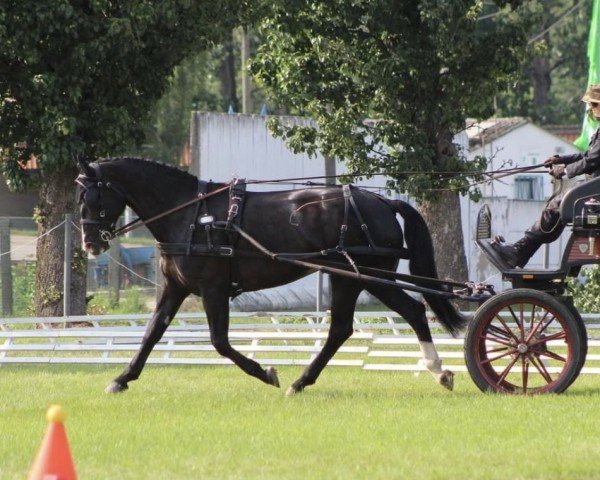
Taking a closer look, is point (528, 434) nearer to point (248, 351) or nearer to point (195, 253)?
point (195, 253)

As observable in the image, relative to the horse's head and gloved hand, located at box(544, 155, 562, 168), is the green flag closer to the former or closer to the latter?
gloved hand, located at box(544, 155, 562, 168)

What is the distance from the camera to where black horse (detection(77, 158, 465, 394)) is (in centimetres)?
1223

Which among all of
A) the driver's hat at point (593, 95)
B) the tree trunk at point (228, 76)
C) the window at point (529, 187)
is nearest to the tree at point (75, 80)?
the driver's hat at point (593, 95)

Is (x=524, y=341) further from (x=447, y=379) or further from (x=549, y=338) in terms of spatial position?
(x=447, y=379)

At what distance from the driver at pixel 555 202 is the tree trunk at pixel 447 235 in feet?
32.0

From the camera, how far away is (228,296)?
40.7 ft

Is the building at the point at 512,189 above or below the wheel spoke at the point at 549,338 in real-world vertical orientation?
above

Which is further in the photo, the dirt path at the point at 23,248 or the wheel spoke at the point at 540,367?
the dirt path at the point at 23,248

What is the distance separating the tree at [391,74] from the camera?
1962 cm

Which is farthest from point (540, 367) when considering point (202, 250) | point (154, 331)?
point (154, 331)

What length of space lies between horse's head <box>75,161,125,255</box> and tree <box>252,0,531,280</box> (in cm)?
759

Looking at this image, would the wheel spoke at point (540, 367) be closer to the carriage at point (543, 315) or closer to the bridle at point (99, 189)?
the carriage at point (543, 315)

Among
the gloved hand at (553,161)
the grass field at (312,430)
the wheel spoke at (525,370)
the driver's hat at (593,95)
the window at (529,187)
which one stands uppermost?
the window at (529,187)

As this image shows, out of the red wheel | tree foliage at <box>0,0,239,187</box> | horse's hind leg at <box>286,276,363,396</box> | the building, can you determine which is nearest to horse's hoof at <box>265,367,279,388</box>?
horse's hind leg at <box>286,276,363,396</box>
